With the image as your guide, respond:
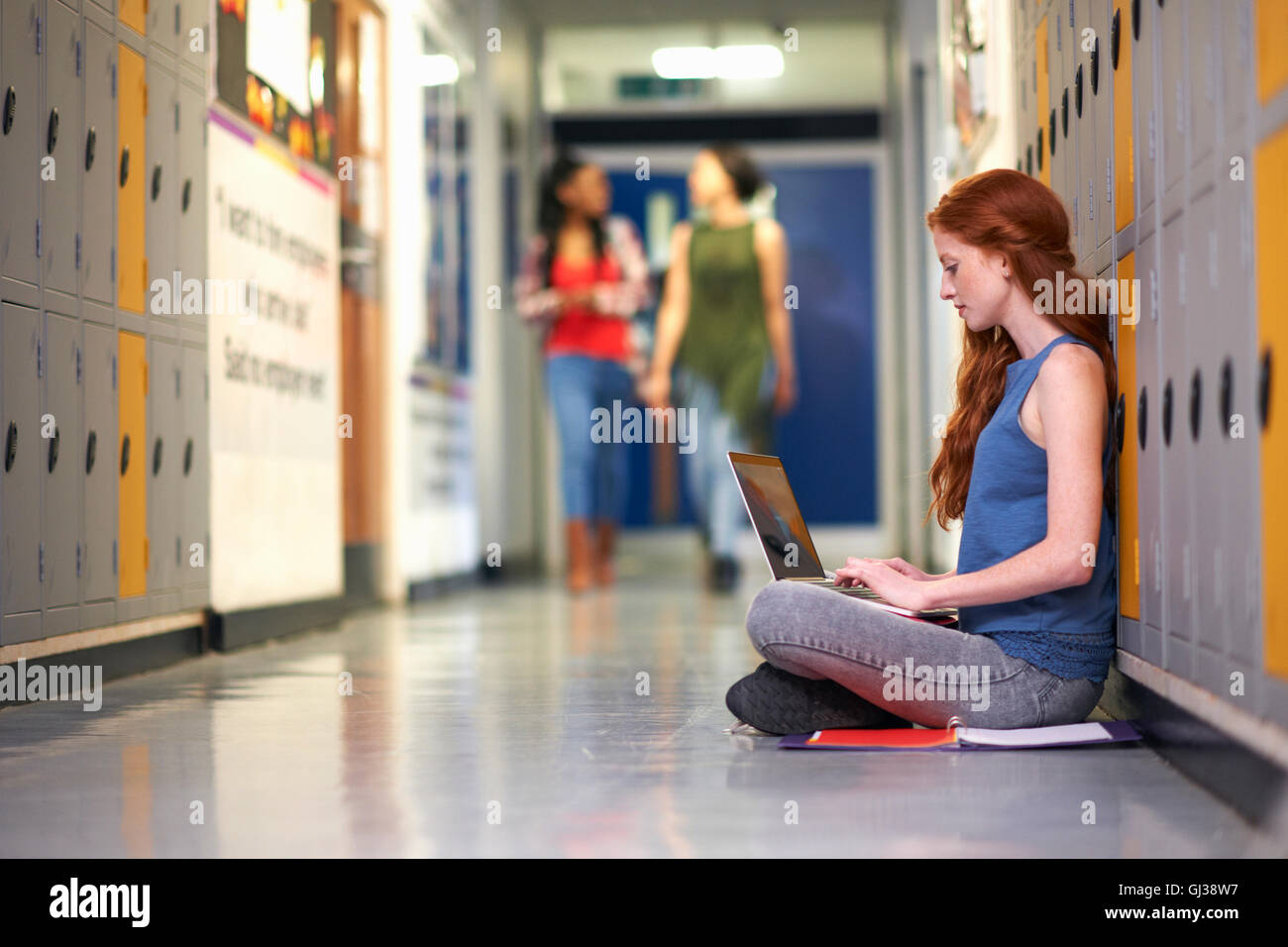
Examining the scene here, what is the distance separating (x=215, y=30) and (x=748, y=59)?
6.27m

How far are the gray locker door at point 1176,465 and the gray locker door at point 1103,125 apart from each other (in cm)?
42

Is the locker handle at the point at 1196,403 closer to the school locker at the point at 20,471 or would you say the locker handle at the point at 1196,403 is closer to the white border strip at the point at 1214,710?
the white border strip at the point at 1214,710

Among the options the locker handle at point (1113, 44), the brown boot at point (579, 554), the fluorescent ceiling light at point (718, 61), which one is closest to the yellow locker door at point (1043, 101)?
the locker handle at point (1113, 44)

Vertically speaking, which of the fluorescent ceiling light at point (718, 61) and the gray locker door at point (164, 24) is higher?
the fluorescent ceiling light at point (718, 61)

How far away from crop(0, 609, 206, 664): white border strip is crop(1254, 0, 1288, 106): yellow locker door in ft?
8.17

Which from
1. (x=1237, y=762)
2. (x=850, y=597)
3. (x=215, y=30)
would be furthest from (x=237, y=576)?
(x=1237, y=762)

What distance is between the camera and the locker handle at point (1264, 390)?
1.62m

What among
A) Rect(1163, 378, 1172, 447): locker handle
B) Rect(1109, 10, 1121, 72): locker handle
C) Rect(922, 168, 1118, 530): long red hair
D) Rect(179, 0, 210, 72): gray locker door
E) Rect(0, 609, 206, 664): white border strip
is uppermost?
Rect(179, 0, 210, 72): gray locker door

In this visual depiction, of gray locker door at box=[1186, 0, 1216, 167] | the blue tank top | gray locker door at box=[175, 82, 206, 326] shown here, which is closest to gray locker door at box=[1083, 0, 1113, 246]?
the blue tank top

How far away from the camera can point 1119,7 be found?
2.36 m

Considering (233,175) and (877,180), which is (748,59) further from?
(233,175)

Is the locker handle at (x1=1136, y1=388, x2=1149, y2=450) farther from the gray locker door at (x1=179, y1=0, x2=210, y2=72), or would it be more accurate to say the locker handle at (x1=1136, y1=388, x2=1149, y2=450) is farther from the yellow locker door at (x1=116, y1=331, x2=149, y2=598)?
the gray locker door at (x1=179, y1=0, x2=210, y2=72)

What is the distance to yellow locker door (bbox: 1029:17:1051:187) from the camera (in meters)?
3.15

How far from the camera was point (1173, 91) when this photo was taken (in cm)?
201
